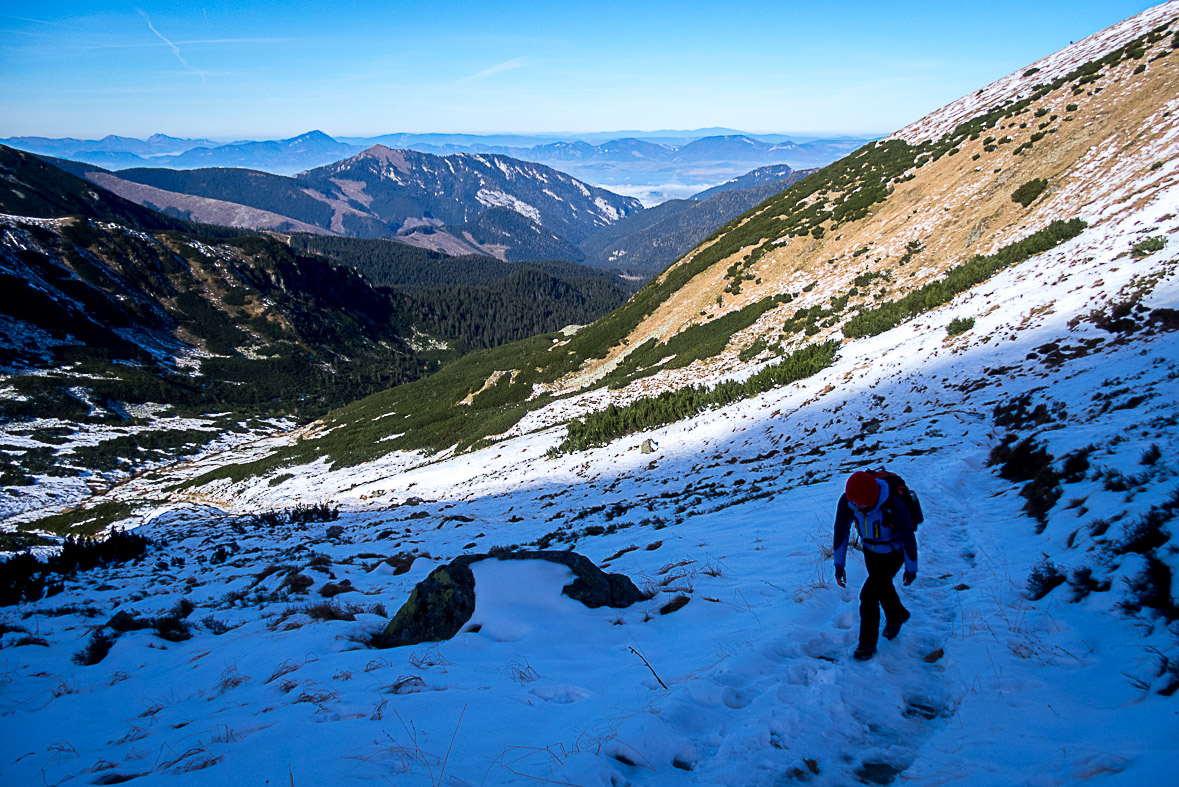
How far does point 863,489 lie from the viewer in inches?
223

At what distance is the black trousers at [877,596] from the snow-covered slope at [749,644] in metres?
0.24

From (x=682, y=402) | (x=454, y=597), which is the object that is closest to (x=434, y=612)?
(x=454, y=597)

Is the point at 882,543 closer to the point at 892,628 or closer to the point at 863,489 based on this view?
the point at 863,489

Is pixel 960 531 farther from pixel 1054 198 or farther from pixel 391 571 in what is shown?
pixel 1054 198

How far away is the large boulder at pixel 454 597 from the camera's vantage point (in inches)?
276

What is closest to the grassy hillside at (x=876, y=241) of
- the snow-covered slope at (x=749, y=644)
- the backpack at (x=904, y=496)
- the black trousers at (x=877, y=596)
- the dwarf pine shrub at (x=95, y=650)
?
the snow-covered slope at (x=749, y=644)

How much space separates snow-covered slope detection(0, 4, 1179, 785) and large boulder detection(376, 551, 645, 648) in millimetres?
302

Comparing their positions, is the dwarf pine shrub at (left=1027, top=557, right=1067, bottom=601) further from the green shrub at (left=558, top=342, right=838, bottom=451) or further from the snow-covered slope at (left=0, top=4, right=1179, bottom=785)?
the green shrub at (left=558, top=342, right=838, bottom=451)

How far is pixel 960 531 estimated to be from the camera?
8.32 meters

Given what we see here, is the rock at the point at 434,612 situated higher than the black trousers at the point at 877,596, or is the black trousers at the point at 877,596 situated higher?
the black trousers at the point at 877,596

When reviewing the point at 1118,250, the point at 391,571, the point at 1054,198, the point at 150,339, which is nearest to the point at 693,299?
the point at 1054,198

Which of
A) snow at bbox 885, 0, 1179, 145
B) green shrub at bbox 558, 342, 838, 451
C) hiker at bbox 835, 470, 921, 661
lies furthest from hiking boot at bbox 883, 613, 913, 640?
snow at bbox 885, 0, 1179, 145

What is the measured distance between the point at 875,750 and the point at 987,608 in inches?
113

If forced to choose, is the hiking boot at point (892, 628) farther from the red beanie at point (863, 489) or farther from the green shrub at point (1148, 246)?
the green shrub at point (1148, 246)
